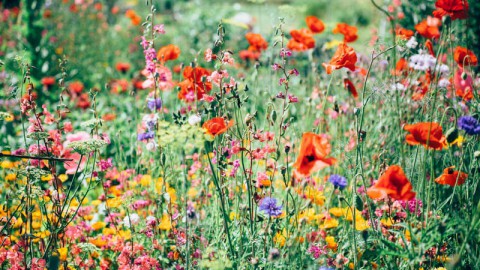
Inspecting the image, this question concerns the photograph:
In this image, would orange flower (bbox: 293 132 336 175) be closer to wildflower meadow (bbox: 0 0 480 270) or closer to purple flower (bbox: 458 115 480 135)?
wildflower meadow (bbox: 0 0 480 270)

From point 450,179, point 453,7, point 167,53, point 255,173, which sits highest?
point 453,7

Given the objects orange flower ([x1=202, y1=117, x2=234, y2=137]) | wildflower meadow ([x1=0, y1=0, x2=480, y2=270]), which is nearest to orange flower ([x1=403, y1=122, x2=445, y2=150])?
wildflower meadow ([x1=0, y1=0, x2=480, y2=270])

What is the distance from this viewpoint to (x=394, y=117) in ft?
10.3

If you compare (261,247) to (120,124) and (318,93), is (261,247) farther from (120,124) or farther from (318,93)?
(120,124)

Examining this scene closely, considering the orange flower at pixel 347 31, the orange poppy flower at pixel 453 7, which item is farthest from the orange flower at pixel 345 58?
the orange flower at pixel 347 31

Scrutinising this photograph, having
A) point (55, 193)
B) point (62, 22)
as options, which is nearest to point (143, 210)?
point (55, 193)

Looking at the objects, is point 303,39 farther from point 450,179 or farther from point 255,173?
point 450,179

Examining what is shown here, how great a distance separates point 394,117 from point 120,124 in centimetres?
224

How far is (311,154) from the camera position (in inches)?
64.3

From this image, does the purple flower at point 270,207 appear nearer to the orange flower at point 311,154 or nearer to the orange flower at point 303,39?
the orange flower at point 311,154

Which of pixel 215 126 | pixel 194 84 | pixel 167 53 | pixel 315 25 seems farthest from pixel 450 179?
pixel 315 25

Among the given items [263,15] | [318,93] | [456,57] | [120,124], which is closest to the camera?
[456,57]

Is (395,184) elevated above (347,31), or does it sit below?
below

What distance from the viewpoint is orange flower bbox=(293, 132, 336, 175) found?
1597 millimetres
